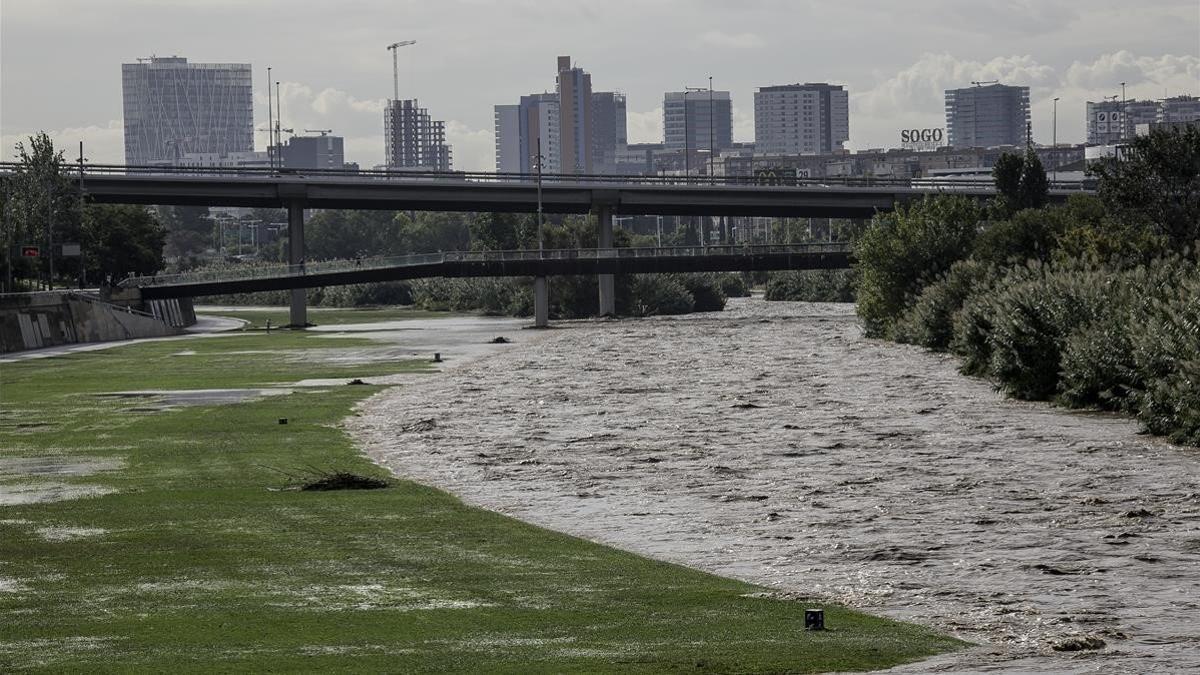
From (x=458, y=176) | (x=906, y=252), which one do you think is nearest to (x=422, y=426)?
(x=906, y=252)

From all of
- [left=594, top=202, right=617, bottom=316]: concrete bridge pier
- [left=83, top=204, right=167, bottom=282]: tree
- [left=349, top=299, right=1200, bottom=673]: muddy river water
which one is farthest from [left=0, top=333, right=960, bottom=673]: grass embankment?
[left=594, top=202, right=617, bottom=316]: concrete bridge pier

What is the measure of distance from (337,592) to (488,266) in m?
133

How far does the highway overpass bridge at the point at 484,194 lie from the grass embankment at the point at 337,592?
4882 inches

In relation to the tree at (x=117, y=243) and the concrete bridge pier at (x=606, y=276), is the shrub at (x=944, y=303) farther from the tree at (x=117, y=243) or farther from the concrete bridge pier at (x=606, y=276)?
the tree at (x=117, y=243)

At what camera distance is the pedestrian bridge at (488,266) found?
156 meters

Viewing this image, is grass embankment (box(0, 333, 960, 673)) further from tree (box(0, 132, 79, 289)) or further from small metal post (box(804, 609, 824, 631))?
tree (box(0, 132, 79, 289))

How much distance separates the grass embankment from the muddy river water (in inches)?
67.6

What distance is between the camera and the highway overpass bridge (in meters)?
170

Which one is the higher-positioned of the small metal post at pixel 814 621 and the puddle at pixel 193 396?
the small metal post at pixel 814 621

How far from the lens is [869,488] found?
42594 millimetres

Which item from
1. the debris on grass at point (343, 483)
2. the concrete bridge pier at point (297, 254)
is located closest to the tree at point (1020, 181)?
the concrete bridge pier at point (297, 254)

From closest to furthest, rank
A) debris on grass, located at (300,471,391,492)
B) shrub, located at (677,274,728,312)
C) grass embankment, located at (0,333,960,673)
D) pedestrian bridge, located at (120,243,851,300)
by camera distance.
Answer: grass embankment, located at (0,333,960,673) → debris on grass, located at (300,471,391,492) → pedestrian bridge, located at (120,243,851,300) → shrub, located at (677,274,728,312)

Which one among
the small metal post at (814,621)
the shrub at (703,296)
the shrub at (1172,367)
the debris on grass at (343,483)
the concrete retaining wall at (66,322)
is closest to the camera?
the small metal post at (814,621)

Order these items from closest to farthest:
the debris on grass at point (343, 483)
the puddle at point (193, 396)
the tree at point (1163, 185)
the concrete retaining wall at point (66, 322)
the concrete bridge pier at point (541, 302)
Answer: the debris on grass at point (343, 483) < the puddle at point (193, 396) < the tree at point (1163, 185) < the concrete retaining wall at point (66, 322) < the concrete bridge pier at point (541, 302)
